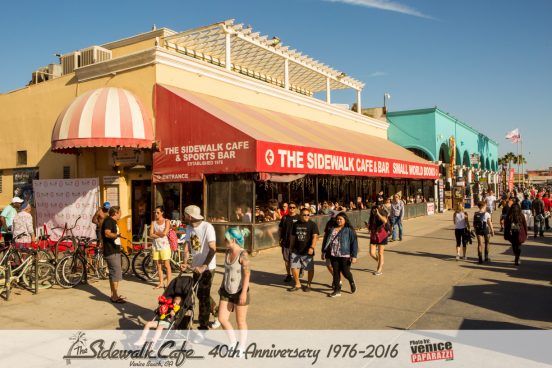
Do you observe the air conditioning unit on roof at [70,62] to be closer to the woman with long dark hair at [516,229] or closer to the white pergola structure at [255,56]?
the white pergola structure at [255,56]

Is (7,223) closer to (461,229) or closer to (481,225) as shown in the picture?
(461,229)

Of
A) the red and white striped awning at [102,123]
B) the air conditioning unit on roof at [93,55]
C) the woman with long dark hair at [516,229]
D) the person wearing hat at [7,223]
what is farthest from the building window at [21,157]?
the woman with long dark hair at [516,229]

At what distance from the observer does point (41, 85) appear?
58.6ft

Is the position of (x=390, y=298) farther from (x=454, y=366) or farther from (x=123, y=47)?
(x=123, y=47)

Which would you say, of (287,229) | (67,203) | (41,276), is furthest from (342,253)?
(67,203)

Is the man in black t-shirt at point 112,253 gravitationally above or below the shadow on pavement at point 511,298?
above

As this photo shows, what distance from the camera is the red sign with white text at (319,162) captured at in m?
13.7

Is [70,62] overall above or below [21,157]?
above

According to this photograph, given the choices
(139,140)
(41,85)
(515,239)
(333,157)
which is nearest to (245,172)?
(139,140)

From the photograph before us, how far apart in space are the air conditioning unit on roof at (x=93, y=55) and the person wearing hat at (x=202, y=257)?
1269cm

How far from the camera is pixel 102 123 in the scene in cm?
1303

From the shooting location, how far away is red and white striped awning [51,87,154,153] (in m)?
13.0

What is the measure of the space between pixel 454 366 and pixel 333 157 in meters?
12.8

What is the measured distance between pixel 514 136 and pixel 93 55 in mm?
50546
